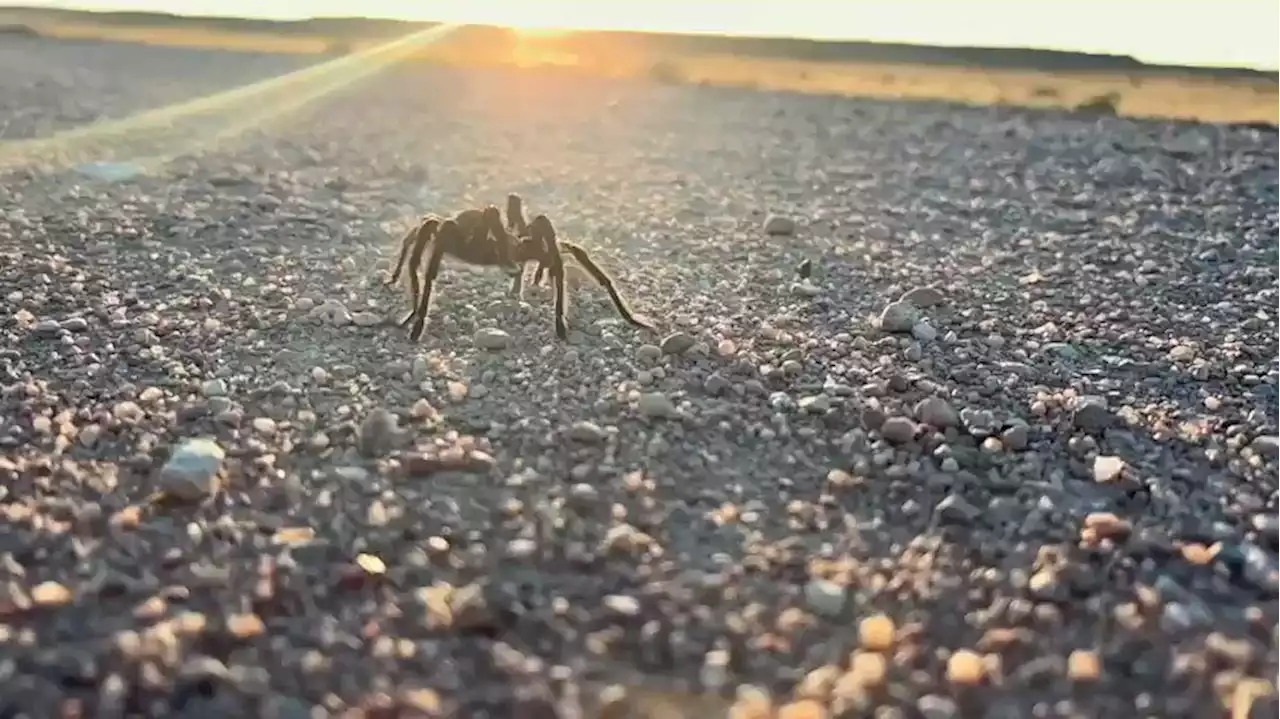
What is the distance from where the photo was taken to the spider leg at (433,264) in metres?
3.46

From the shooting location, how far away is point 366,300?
3.78 metres

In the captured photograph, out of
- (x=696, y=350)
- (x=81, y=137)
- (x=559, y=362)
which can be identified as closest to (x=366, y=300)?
(x=559, y=362)

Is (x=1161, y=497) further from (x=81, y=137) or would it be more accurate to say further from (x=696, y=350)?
(x=81, y=137)

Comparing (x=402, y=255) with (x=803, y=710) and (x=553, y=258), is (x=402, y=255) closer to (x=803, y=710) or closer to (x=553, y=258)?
(x=553, y=258)

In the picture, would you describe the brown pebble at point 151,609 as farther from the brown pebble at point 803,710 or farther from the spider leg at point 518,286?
the spider leg at point 518,286

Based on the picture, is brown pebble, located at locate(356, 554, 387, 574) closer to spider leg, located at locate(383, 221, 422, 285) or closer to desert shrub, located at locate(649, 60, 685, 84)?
spider leg, located at locate(383, 221, 422, 285)

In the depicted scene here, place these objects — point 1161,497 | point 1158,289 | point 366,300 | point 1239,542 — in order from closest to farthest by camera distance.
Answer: point 1239,542 → point 1161,497 → point 366,300 → point 1158,289

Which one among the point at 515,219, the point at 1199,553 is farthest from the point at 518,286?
the point at 1199,553

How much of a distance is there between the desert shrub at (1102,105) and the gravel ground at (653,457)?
67.1 inches

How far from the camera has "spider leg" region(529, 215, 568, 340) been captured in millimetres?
3498

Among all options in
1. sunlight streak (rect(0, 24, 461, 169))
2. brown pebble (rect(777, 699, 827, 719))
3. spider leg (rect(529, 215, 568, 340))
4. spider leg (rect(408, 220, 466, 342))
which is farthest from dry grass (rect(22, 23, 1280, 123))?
brown pebble (rect(777, 699, 827, 719))

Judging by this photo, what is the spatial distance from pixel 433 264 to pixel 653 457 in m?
1.06

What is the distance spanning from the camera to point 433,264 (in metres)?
3.49

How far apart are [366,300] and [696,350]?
3.41 ft
